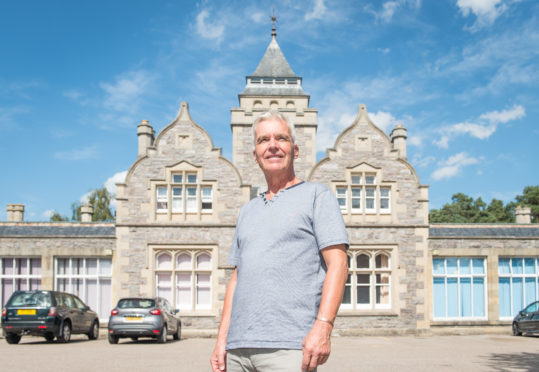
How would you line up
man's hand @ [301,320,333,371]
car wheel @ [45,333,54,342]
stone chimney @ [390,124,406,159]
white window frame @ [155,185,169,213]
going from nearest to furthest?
man's hand @ [301,320,333,371]
car wheel @ [45,333,54,342]
white window frame @ [155,185,169,213]
stone chimney @ [390,124,406,159]

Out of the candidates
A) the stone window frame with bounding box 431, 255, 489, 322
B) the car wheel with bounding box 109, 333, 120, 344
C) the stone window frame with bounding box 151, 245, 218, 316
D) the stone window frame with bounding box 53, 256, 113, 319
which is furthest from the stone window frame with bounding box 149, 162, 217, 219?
the stone window frame with bounding box 431, 255, 489, 322

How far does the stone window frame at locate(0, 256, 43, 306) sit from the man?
19428 mm

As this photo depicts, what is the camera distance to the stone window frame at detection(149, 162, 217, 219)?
20.5 meters

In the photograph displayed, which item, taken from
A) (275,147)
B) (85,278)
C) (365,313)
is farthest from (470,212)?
(275,147)

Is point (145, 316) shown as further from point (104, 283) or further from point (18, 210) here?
point (18, 210)

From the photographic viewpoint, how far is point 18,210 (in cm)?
2311

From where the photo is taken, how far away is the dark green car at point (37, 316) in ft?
48.1

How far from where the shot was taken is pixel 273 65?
37156 millimetres

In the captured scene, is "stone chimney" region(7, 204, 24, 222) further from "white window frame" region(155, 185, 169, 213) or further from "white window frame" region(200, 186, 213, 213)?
"white window frame" region(200, 186, 213, 213)

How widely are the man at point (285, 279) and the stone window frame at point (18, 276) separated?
765 inches

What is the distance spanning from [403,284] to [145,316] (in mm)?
9441

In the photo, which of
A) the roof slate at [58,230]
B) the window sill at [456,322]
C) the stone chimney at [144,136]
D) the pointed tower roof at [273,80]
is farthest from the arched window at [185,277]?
the pointed tower roof at [273,80]

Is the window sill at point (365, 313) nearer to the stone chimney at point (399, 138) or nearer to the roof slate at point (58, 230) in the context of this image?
the stone chimney at point (399, 138)

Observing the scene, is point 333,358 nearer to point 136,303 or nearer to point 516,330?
point 136,303
